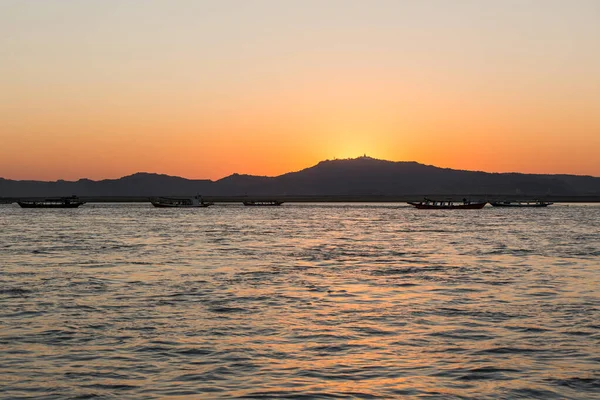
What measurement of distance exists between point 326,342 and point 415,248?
41694 mm

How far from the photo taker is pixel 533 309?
86.6 feet

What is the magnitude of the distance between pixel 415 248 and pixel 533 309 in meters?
34.7

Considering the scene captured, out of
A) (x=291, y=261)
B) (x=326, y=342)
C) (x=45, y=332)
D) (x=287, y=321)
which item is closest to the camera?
(x=326, y=342)

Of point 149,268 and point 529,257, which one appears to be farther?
point 529,257

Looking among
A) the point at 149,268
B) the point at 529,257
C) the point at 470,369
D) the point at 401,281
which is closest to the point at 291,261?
the point at 149,268

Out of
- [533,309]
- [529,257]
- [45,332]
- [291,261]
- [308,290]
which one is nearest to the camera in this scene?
[45,332]

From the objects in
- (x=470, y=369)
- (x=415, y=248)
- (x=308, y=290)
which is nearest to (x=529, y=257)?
(x=415, y=248)

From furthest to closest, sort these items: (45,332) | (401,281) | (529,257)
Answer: (529,257) < (401,281) < (45,332)

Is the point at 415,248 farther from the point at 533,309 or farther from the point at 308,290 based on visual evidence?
the point at 533,309

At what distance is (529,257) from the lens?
5109cm

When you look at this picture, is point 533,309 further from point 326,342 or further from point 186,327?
point 186,327

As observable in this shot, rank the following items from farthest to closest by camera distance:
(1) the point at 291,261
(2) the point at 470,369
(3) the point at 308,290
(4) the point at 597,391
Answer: (1) the point at 291,261 → (3) the point at 308,290 → (2) the point at 470,369 → (4) the point at 597,391

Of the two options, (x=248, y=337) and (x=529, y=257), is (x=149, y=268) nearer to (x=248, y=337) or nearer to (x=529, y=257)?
(x=248, y=337)

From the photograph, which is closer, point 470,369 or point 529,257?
point 470,369
